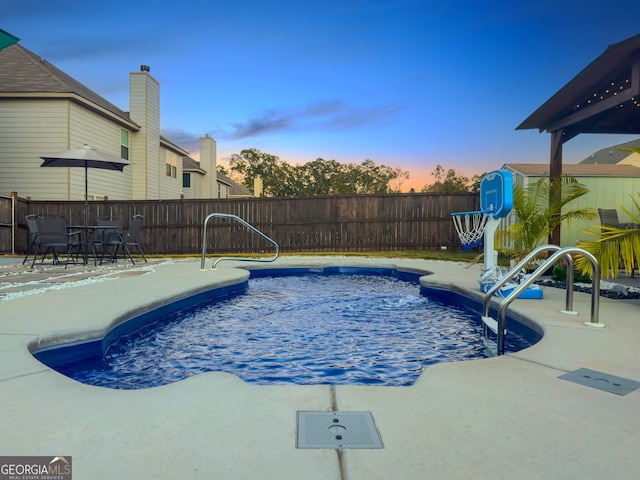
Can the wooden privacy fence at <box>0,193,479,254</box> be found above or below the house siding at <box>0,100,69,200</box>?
below

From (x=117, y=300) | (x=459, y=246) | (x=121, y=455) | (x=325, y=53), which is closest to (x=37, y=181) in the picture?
(x=325, y=53)

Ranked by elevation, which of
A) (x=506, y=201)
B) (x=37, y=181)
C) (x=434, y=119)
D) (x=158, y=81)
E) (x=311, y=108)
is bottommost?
(x=506, y=201)

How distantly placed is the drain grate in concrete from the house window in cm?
1584

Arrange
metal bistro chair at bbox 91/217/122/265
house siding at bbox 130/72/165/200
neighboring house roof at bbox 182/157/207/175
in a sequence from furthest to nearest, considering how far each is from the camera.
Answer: neighboring house roof at bbox 182/157/207/175 < house siding at bbox 130/72/165/200 < metal bistro chair at bbox 91/217/122/265

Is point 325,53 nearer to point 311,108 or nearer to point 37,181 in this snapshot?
point 37,181

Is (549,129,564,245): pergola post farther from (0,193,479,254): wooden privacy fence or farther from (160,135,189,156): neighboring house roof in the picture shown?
(160,135,189,156): neighboring house roof

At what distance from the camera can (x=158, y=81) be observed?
1673 cm

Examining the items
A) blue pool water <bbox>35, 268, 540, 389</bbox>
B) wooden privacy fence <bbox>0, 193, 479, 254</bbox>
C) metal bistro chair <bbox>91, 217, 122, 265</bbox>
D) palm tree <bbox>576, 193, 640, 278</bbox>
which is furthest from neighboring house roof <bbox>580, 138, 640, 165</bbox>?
metal bistro chair <bbox>91, 217, 122, 265</bbox>

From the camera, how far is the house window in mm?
15226

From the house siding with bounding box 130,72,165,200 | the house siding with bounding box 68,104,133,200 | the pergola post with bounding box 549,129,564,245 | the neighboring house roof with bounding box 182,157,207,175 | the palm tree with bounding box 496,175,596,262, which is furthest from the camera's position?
the neighboring house roof with bounding box 182,157,207,175

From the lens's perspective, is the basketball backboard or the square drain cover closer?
the square drain cover

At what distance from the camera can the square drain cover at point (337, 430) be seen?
155 cm

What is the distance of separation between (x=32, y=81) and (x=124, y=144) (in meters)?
3.44

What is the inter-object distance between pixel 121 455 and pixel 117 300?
3.09m
